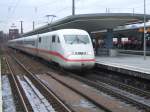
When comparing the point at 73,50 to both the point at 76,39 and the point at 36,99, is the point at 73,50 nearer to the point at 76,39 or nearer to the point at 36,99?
the point at 76,39

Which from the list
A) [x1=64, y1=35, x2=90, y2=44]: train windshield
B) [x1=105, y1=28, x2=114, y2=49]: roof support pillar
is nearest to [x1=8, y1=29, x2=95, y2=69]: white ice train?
[x1=64, y1=35, x2=90, y2=44]: train windshield

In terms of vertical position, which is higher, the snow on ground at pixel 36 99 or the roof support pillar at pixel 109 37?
the roof support pillar at pixel 109 37

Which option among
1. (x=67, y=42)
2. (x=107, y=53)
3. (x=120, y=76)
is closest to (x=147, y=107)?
(x=120, y=76)

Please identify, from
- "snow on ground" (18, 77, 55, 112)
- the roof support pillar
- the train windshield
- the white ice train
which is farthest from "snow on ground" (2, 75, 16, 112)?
the roof support pillar

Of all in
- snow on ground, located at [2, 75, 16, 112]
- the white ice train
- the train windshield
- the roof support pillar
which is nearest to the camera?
snow on ground, located at [2, 75, 16, 112]

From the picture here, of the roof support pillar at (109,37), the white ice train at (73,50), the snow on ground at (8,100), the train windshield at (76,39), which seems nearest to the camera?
the snow on ground at (8,100)

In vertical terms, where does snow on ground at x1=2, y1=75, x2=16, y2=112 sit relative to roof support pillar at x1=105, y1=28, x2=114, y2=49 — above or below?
below

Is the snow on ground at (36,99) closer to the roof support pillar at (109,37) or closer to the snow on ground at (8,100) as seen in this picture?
the snow on ground at (8,100)

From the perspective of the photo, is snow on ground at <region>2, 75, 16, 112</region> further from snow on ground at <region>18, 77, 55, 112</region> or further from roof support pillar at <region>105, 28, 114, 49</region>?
roof support pillar at <region>105, 28, 114, 49</region>

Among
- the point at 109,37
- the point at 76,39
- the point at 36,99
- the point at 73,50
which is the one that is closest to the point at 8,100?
the point at 36,99

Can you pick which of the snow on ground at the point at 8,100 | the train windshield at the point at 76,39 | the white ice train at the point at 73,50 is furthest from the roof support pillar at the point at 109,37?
the snow on ground at the point at 8,100

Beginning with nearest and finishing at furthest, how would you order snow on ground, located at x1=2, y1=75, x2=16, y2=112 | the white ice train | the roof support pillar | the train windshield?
snow on ground, located at x1=2, y1=75, x2=16, y2=112 < the white ice train < the train windshield < the roof support pillar

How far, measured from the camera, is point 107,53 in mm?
35375

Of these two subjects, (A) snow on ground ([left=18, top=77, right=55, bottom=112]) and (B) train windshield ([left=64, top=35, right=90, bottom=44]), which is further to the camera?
(B) train windshield ([left=64, top=35, right=90, bottom=44])
